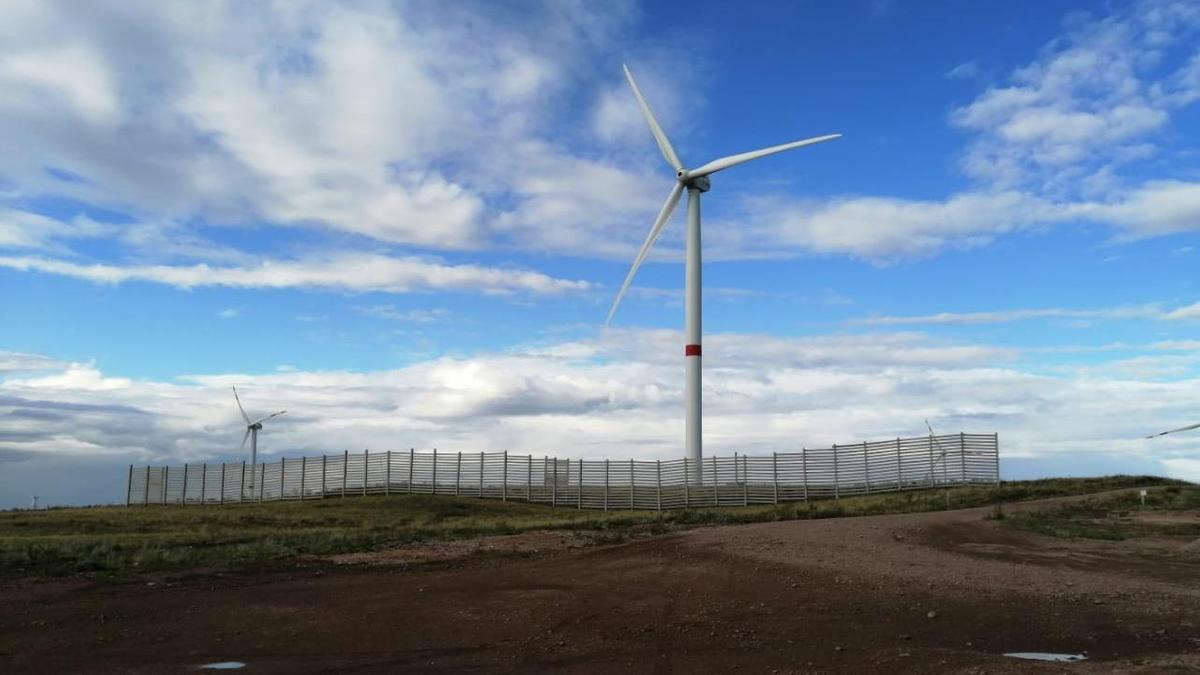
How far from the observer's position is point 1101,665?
929 cm

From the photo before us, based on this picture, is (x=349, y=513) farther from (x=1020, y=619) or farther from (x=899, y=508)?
(x=1020, y=619)

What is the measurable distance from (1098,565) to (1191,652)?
6550 mm

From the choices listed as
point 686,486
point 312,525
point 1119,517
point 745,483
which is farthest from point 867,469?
point 312,525

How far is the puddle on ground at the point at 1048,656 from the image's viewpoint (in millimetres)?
9648

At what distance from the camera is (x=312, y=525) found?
1288 inches

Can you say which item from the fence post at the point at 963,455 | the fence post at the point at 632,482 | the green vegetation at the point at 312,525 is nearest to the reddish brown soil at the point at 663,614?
the green vegetation at the point at 312,525

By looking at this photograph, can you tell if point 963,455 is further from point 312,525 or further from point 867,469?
point 312,525

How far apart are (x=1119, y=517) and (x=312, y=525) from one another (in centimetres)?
2601

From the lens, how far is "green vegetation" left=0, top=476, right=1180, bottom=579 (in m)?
18.6

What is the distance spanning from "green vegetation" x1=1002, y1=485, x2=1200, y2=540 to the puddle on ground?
10931 mm

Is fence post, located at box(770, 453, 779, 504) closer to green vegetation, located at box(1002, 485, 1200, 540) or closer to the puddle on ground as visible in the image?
green vegetation, located at box(1002, 485, 1200, 540)

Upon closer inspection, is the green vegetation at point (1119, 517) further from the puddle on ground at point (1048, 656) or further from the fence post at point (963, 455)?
the puddle on ground at point (1048, 656)

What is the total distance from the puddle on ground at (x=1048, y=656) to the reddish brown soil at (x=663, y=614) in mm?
160

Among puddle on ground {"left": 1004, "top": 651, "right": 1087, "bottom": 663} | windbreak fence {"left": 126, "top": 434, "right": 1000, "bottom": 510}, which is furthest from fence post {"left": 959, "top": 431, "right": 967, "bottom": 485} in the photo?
puddle on ground {"left": 1004, "top": 651, "right": 1087, "bottom": 663}
